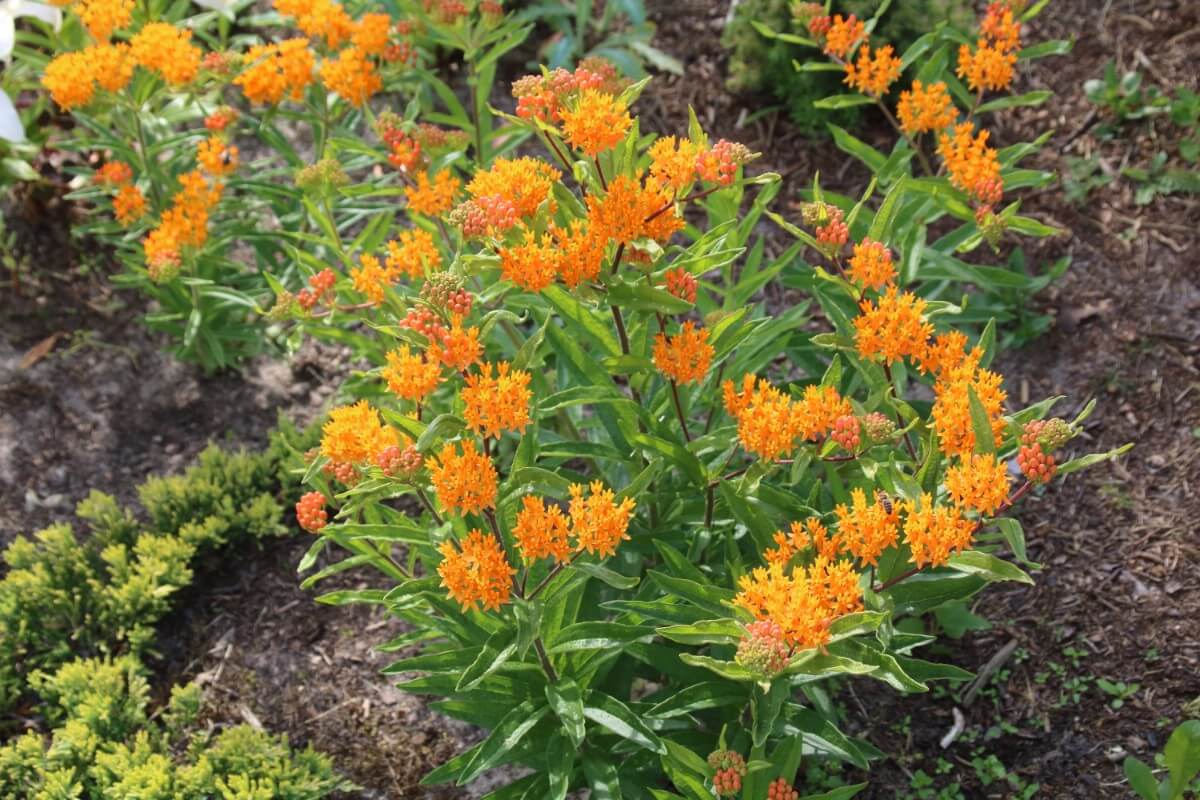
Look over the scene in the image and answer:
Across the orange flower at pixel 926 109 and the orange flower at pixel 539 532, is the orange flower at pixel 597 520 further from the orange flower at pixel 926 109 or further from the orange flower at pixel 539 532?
the orange flower at pixel 926 109

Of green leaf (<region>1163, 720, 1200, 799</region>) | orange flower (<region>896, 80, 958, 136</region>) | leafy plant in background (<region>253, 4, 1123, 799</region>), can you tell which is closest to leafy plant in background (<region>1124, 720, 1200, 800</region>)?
green leaf (<region>1163, 720, 1200, 799</region>)

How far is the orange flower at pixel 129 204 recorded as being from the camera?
420 cm

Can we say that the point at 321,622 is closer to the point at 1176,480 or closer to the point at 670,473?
the point at 670,473

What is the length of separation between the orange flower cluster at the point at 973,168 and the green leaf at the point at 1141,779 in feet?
5.34

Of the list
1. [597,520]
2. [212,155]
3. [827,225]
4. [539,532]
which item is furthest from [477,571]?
[212,155]

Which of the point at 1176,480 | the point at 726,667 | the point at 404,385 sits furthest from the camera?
the point at 1176,480

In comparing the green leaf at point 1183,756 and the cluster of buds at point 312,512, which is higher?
the cluster of buds at point 312,512

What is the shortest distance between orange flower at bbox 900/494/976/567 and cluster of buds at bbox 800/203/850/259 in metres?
0.76

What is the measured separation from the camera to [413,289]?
3508mm

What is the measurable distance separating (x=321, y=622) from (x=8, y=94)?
283 centimetres

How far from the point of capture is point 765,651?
7.63 ft

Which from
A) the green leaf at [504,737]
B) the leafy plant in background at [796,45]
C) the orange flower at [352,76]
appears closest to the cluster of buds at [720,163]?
the green leaf at [504,737]

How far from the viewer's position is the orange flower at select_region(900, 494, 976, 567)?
2.41 m

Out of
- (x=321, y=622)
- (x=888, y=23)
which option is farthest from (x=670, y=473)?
(x=888, y=23)
